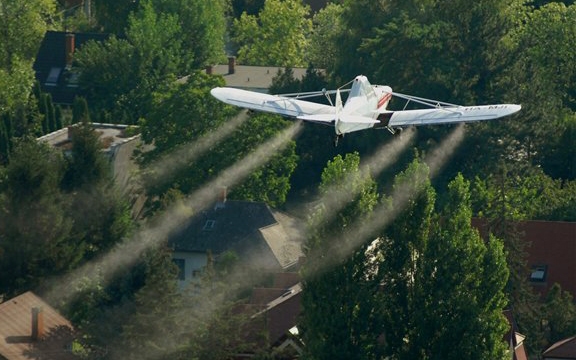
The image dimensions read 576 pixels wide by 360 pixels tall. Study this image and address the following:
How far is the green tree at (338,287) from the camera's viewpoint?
8906cm

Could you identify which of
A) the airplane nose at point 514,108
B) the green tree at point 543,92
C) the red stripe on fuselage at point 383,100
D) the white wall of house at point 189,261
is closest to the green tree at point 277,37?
the green tree at point 543,92

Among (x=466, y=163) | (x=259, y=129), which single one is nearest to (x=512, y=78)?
(x=466, y=163)

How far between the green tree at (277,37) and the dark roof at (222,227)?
4556cm

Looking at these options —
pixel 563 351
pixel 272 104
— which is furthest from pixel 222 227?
pixel 563 351

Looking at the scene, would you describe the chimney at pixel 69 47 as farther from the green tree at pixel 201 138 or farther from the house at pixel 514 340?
the house at pixel 514 340

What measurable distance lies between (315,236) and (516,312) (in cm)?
1291

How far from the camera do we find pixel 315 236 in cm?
9169

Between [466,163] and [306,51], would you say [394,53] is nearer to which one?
[466,163]

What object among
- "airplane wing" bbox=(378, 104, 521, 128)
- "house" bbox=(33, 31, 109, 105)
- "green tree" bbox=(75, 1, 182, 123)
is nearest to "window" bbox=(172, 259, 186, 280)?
"airplane wing" bbox=(378, 104, 521, 128)

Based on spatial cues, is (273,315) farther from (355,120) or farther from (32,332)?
(32,332)

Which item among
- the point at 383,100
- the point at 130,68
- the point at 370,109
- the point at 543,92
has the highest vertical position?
the point at 370,109

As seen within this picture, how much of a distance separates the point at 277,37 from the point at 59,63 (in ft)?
53.9

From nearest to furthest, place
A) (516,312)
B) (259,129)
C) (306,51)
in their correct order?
(516,312)
(259,129)
(306,51)

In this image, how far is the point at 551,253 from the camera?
10925cm
